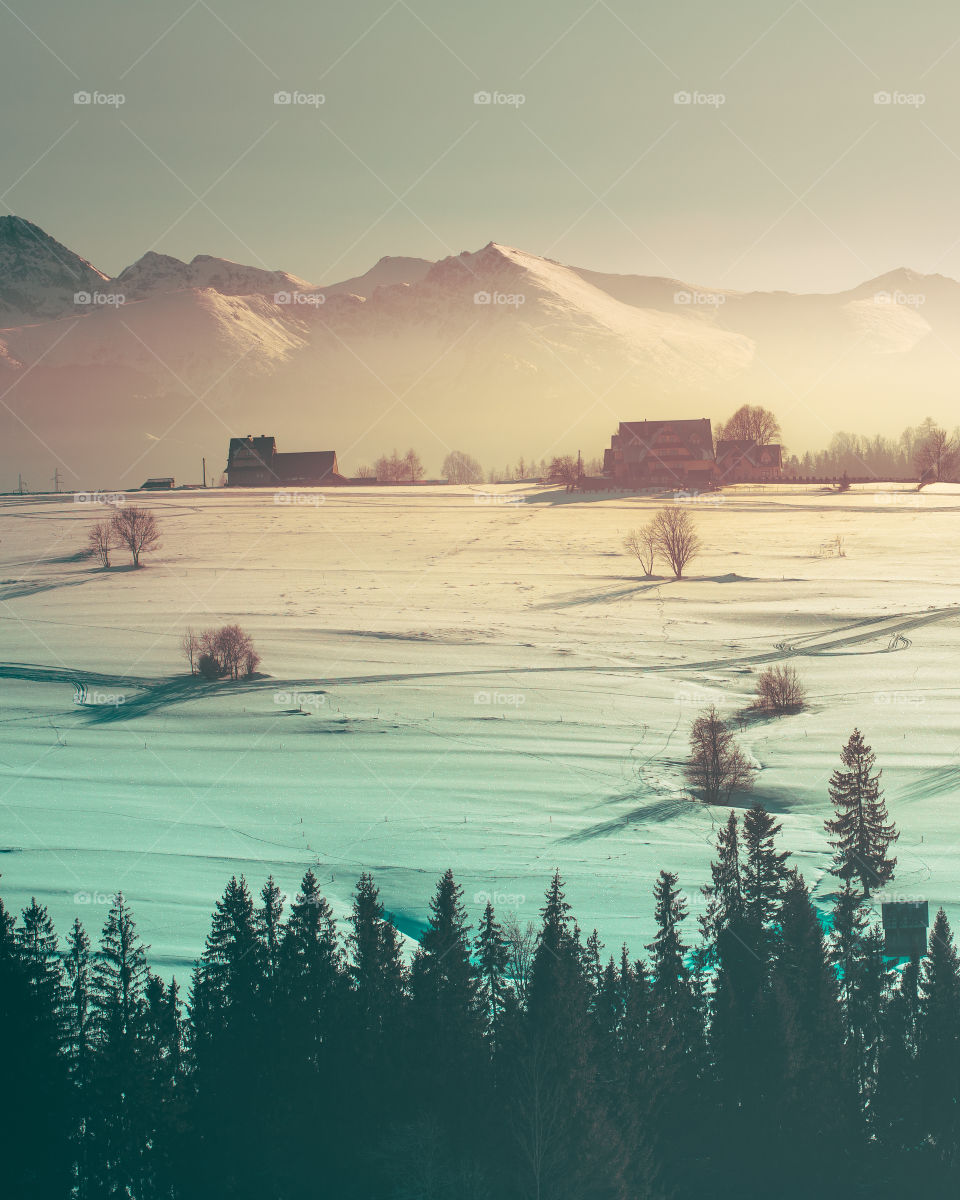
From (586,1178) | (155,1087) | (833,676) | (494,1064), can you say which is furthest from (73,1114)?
(833,676)

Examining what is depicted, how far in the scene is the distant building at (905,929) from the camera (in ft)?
54.6

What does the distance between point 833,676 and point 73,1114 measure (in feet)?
94.7

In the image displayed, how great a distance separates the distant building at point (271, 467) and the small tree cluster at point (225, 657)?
74773 mm

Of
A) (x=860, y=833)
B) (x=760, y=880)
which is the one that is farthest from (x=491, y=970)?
(x=860, y=833)

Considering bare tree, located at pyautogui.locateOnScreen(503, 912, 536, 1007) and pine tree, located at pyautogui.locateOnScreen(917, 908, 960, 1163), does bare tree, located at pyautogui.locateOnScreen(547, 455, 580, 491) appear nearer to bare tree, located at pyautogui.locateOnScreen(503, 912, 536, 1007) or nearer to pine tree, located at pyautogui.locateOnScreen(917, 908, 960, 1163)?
bare tree, located at pyautogui.locateOnScreen(503, 912, 536, 1007)

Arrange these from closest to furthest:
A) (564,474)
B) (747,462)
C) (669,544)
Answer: (669,544) < (564,474) < (747,462)

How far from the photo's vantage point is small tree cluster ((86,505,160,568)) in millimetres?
61125

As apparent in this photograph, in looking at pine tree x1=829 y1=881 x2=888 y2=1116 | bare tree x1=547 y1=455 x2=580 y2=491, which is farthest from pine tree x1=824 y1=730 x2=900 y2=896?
bare tree x1=547 y1=455 x2=580 y2=491

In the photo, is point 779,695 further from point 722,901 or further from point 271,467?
point 271,467

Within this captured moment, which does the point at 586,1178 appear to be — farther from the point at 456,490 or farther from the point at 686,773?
the point at 456,490

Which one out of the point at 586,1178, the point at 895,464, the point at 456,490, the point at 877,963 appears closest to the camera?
the point at 586,1178

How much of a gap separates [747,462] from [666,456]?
12.3m

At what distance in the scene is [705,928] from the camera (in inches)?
672

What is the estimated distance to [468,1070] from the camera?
14.3 meters
